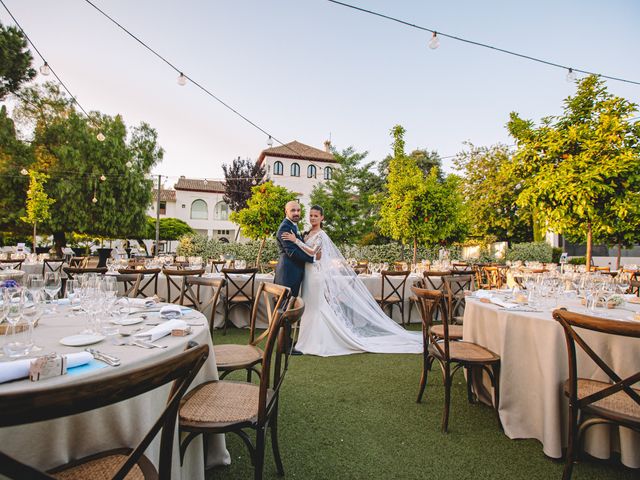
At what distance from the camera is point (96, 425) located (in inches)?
56.4

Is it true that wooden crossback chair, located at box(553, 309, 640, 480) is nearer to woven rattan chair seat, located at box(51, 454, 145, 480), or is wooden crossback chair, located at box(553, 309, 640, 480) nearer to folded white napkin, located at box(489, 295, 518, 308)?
folded white napkin, located at box(489, 295, 518, 308)

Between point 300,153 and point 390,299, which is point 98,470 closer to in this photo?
point 390,299

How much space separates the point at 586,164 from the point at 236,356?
6061 millimetres

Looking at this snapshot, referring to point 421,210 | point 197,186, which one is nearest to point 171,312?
point 421,210

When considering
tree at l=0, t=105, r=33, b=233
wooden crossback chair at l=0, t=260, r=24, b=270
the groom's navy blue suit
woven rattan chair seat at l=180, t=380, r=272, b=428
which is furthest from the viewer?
tree at l=0, t=105, r=33, b=233

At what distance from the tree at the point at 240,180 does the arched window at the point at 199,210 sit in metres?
8.62

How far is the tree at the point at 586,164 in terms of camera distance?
17.9ft

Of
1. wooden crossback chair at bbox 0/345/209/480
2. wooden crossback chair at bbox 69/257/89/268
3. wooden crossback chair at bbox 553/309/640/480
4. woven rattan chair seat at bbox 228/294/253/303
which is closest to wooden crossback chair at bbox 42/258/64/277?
wooden crossback chair at bbox 69/257/89/268

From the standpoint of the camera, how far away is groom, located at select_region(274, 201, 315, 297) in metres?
4.71

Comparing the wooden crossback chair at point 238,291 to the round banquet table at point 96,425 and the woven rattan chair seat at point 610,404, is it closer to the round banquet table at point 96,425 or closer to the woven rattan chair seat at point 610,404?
the round banquet table at point 96,425

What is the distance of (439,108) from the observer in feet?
40.5

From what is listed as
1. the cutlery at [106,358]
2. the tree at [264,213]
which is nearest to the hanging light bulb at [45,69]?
the tree at [264,213]

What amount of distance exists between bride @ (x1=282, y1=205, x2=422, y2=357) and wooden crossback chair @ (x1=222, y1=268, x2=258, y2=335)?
1.50m

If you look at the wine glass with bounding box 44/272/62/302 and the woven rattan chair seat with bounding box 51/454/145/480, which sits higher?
the wine glass with bounding box 44/272/62/302
